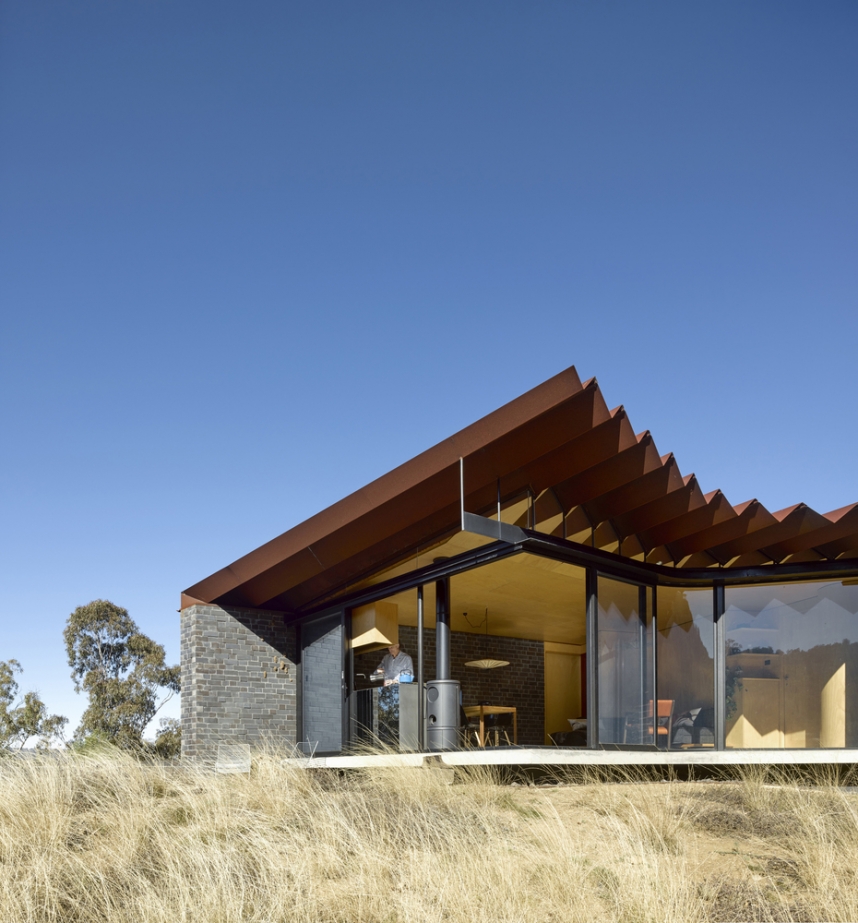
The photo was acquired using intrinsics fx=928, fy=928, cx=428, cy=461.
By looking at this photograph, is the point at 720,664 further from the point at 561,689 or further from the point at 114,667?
the point at 114,667

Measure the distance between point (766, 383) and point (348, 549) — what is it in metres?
8.47

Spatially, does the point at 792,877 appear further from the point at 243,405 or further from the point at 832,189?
the point at 243,405

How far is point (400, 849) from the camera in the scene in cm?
619

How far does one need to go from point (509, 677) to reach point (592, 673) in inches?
241

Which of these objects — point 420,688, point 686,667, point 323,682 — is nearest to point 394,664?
point 420,688

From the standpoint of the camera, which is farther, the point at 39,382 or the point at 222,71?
the point at 39,382

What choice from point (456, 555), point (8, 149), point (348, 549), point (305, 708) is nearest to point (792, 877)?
point (456, 555)

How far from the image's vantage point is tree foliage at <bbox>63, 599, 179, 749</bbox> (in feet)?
85.4

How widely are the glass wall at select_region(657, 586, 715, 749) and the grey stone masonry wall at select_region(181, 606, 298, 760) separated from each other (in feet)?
16.8

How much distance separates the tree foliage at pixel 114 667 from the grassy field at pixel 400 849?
62.3ft

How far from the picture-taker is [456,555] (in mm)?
10398

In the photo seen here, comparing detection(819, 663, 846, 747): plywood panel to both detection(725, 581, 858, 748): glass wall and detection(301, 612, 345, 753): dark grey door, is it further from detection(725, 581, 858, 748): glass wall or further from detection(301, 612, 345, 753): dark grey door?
detection(301, 612, 345, 753): dark grey door

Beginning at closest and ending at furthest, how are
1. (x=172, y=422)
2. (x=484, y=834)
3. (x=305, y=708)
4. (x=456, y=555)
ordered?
(x=484, y=834), (x=456, y=555), (x=305, y=708), (x=172, y=422)

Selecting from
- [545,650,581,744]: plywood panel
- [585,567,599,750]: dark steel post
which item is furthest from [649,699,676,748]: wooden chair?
[545,650,581,744]: plywood panel
